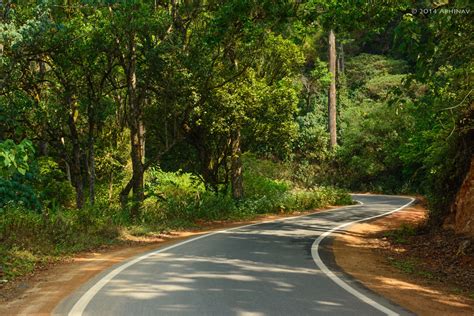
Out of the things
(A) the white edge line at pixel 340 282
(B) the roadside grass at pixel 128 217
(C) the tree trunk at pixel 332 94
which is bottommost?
(A) the white edge line at pixel 340 282

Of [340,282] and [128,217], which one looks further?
[128,217]

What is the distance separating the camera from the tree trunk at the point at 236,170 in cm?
2502

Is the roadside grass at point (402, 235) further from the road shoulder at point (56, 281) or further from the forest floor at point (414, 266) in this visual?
the road shoulder at point (56, 281)

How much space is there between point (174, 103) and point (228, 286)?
514 inches

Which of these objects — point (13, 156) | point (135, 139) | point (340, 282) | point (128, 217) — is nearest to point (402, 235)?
point (340, 282)

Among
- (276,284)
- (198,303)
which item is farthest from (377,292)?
(198,303)

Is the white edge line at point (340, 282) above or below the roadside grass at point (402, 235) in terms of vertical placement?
above

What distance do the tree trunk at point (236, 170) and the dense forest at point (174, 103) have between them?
0.07m

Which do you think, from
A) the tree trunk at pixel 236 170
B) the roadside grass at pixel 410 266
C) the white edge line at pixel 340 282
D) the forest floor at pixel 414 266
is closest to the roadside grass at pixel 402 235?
the forest floor at pixel 414 266

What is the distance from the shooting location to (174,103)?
19.6 m

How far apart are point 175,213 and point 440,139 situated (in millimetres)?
10695

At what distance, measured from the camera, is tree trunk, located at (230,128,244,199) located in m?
25.0

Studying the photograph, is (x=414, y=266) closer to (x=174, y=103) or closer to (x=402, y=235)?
(x=402, y=235)

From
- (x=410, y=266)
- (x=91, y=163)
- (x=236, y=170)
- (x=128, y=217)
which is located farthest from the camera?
(x=236, y=170)
